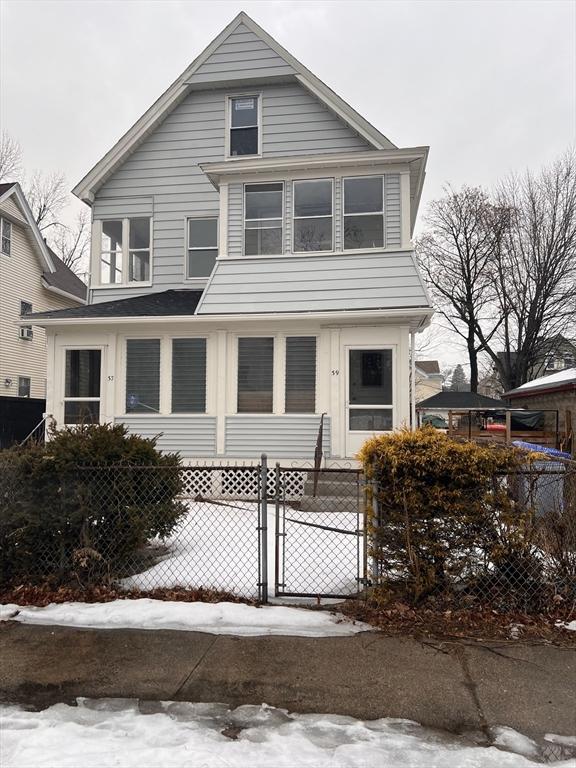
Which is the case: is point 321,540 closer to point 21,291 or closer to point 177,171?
point 177,171

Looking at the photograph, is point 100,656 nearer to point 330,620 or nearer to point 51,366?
point 330,620

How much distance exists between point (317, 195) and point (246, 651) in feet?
27.9

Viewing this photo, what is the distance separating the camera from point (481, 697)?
297 cm

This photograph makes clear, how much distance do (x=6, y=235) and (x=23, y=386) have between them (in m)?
6.07

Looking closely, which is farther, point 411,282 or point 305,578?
point 411,282

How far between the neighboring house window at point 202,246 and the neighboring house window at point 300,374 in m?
3.53

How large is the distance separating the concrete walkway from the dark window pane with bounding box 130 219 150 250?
389 inches

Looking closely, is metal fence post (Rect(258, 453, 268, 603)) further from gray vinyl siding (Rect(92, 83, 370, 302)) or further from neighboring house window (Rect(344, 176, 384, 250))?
gray vinyl siding (Rect(92, 83, 370, 302))

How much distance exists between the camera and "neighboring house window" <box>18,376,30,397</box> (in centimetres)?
1988

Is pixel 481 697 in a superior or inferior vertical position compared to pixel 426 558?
inferior

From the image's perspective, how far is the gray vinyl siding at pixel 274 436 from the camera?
366 inches

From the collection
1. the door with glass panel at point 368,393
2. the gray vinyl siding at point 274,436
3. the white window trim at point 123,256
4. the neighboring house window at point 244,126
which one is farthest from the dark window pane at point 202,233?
the door with glass panel at point 368,393

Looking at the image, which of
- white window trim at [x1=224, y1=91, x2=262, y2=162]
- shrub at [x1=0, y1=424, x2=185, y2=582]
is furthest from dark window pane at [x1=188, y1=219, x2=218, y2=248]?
shrub at [x1=0, y1=424, x2=185, y2=582]

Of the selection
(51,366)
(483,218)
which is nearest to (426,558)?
(51,366)
